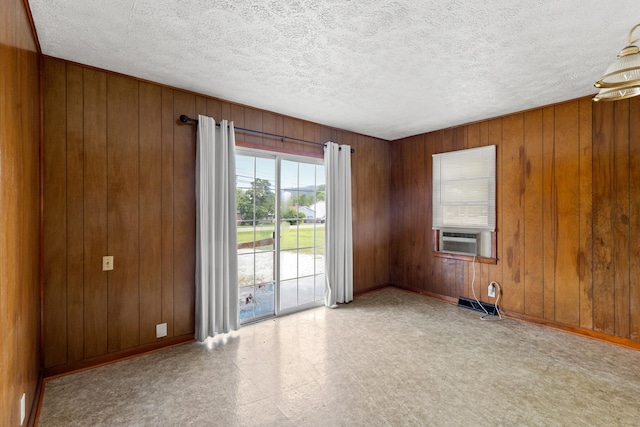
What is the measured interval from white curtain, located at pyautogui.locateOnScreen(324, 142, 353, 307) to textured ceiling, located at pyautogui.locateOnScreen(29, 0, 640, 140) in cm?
114

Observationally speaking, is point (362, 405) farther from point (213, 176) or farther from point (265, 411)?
point (213, 176)

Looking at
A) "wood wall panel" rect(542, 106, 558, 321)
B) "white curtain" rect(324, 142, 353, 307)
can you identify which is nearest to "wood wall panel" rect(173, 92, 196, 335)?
"white curtain" rect(324, 142, 353, 307)

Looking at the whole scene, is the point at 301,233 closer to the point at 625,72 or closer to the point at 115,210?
the point at 115,210

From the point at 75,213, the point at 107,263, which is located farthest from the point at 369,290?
the point at 75,213

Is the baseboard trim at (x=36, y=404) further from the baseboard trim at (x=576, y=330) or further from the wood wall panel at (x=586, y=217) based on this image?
the wood wall panel at (x=586, y=217)

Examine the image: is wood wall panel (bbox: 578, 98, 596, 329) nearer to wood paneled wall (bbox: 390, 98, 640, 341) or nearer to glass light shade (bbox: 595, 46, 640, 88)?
wood paneled wall (bbox: 390, 98, 640, 341)

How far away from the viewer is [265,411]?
209 centimetres

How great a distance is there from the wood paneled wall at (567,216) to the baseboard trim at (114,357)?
374 cm

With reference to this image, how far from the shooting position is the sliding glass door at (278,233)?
11.9ft

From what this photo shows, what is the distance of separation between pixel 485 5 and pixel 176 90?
9.09ft

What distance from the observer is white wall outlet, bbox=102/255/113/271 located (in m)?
2.66

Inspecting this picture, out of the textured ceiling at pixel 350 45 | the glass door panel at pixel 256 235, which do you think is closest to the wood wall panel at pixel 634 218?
the textured ceiling at pixel 350 45

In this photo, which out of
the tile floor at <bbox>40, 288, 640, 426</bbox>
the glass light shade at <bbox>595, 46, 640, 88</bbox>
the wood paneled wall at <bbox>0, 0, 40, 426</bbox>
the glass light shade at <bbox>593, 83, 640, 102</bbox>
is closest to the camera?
the wood paneled wall at <bbox>0, 0, 40, 426</bbox>

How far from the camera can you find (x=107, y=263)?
8.77 ft
